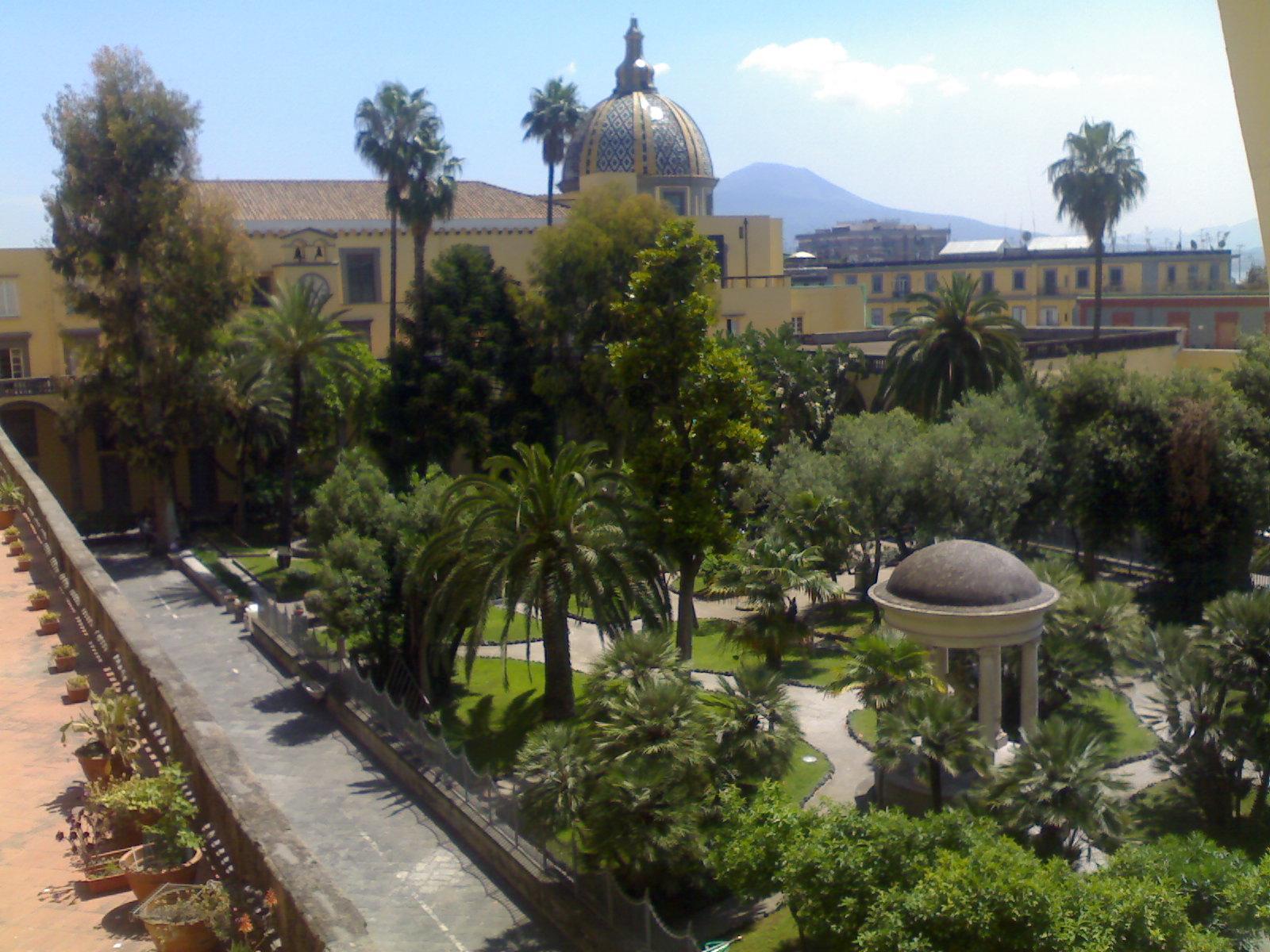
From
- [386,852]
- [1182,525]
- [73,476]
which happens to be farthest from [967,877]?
[73,476]

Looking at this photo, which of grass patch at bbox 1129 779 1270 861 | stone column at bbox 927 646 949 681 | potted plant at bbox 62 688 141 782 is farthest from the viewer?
stone column at bbox 927 646 949 681

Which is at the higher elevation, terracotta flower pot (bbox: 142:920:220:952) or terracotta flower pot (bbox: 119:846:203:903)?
terracotta flower pot (bbox: 142:920:220:952)

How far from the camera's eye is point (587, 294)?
36656 mm

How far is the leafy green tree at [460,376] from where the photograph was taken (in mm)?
37156

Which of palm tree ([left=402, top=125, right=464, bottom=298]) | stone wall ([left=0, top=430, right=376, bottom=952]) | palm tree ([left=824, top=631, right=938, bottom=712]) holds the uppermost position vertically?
palm tree ([left=402, top=125, right=464, bottom=298])

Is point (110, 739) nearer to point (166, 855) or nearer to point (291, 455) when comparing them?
point (166, 855)

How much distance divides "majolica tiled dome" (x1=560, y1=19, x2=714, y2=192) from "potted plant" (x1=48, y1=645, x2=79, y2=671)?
49.3 m

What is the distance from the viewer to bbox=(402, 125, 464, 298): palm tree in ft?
141

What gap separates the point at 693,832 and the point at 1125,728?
990 cm

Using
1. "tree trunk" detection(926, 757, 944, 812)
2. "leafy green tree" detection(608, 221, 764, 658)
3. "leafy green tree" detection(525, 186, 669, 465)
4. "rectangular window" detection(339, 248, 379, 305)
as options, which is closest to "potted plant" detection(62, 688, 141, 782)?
"tree trunk" detection(926, 757, 944, 812)

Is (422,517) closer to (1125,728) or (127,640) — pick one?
(1125,728)

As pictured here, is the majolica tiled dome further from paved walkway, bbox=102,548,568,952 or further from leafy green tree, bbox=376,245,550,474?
paved walkway, bbox=102,548,568,952

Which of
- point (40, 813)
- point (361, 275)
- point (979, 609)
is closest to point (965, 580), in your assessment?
point (979, 609)

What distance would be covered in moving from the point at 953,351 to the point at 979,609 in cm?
1721
